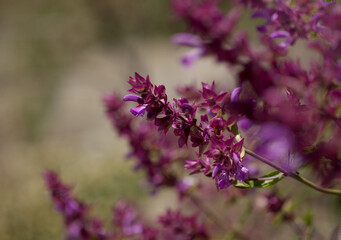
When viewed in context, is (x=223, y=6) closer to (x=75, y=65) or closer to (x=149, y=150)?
(x=75, y=65)

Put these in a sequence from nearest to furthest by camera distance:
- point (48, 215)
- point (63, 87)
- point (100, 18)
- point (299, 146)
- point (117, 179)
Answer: point (299, 146) < point (48, 215) < point (117, 179) < point (63, 87) < point (100, 18)

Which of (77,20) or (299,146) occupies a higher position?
(299,146)

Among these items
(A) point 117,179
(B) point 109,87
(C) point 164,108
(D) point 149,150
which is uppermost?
(C) point 164,108

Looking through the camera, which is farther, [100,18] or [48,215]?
[100,18]

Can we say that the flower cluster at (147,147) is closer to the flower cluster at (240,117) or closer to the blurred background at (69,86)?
the flower cluster at (240,117)

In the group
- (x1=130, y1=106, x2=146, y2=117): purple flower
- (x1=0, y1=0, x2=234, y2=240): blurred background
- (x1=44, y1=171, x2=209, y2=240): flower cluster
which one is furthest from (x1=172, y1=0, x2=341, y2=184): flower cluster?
(x1=0, y1=0, x2=234, y2=240): blurred background

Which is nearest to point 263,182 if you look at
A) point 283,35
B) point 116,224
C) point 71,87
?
point 283,35

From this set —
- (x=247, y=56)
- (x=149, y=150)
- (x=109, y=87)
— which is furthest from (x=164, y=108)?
(x=109, y=87)

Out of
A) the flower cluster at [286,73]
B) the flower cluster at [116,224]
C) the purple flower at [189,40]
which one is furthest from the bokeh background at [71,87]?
the flower cluster at [286,73]
